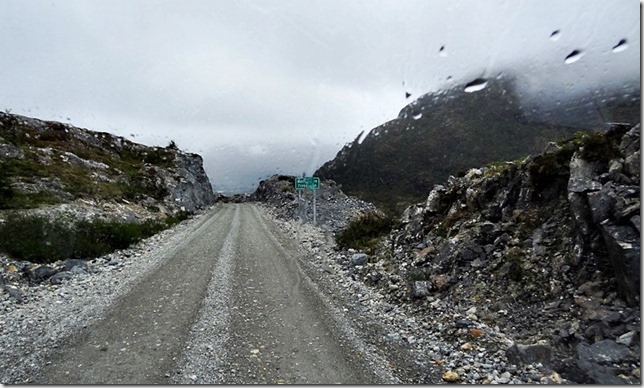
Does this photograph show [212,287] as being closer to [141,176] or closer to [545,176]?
[545,176]

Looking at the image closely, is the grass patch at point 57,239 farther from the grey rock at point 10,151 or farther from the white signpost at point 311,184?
the grey rock at point 10,151

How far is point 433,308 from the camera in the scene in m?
8.12

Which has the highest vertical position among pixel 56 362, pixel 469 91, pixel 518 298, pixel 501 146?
pixel 469 91

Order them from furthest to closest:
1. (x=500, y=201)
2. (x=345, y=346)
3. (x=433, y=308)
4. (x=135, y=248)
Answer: (x=135, y=248), (x=500, y=201), (x=433, y=308), (x=345, y=346)

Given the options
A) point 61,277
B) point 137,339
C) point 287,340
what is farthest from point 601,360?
point 61,277

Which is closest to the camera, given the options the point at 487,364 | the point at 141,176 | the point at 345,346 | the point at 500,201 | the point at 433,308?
the point at 487,364

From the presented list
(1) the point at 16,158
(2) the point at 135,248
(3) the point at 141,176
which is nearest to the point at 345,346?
(2) the point at 135,248

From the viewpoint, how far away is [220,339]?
679cm

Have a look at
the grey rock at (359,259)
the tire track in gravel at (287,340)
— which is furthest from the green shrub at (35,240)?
the grey rock at (359,259)

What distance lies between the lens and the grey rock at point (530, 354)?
18.1 feet

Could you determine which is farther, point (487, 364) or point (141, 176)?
point (141, 176)

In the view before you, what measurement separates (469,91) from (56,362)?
948 cm

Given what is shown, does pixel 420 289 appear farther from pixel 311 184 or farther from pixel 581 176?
pixel 311 184

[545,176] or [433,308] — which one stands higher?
[545,176]
